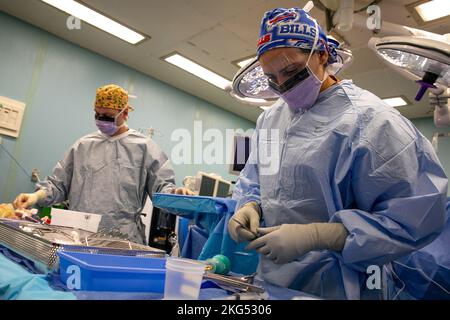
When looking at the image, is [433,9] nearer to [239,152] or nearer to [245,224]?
[239,152]

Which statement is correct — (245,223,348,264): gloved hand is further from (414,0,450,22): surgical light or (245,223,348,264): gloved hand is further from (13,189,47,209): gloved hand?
(414,0,450,22): surgical light

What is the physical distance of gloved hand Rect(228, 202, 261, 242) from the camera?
0.99m

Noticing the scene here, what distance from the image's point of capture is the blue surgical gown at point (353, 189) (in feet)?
A: 2.75

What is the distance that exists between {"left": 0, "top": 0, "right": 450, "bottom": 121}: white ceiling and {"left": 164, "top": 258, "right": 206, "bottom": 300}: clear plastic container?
2518 millimetres

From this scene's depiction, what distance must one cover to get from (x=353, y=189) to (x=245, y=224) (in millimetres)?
353

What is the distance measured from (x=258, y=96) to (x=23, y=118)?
8.95ft

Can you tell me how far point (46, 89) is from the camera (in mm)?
3455

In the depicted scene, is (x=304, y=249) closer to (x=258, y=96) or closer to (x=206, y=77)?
(x=258, y=96)

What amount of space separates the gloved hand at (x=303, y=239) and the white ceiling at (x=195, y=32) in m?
2.21

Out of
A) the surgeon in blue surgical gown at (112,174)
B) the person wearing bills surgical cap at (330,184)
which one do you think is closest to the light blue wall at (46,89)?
the surgeon in blue surgical gown at (112,174)

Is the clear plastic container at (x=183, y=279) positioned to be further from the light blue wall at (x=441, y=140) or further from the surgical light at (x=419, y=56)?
the light blue wall at (x=441, y=140)

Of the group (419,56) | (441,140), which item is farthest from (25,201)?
(441,140)

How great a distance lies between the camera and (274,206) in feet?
3.48

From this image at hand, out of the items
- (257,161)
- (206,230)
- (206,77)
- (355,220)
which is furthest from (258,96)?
(206,77)
